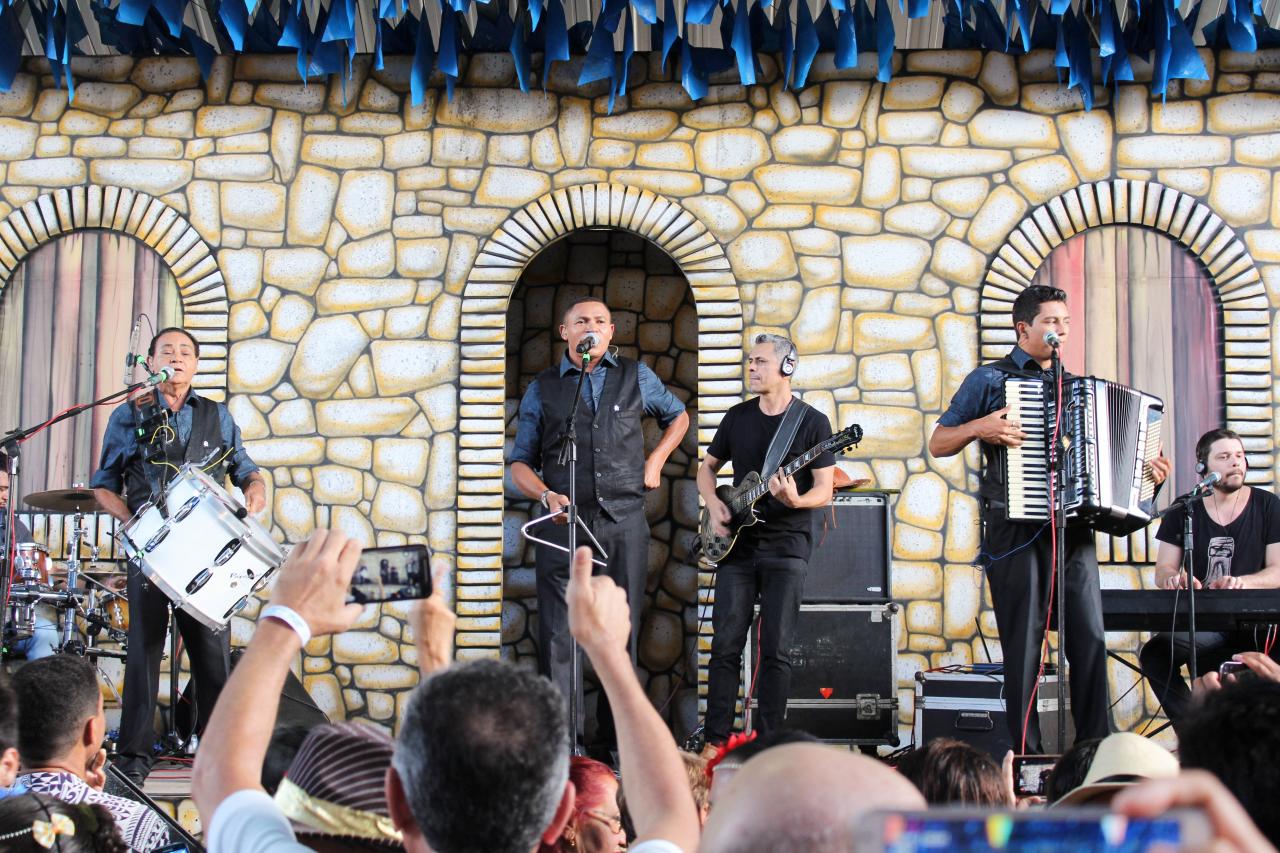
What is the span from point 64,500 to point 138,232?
1751 millimetres

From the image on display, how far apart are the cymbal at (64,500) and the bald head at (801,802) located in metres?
7.11

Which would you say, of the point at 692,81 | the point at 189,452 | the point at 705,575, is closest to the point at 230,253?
the point at 189,452

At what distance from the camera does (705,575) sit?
8562mm

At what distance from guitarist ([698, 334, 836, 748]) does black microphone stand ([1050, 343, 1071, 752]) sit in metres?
1.30

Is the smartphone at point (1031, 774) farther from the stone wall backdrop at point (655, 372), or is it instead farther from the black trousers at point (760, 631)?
the stone wall backdrop at point (655, 372)

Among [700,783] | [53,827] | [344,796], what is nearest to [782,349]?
[700,783]

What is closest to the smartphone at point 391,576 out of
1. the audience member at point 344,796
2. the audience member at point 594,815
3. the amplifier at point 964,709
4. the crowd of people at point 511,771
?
the crowd of people at point 511,771

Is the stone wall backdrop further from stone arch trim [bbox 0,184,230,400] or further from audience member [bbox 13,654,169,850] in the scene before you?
audience member [bbox 13,654,169,850]

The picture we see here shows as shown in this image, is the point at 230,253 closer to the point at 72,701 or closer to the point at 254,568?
the point at 254,568

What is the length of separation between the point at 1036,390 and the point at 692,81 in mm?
3388

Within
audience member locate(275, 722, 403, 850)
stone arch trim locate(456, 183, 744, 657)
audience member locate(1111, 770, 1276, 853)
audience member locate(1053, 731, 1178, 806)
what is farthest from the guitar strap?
audience member locate(1111, 770, 1276, 853)

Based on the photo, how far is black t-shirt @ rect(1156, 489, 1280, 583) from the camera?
265 inches

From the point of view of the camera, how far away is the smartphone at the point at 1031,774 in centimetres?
355

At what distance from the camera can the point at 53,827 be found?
235cm
